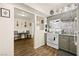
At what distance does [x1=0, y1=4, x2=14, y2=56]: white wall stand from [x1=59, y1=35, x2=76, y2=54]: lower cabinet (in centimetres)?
104

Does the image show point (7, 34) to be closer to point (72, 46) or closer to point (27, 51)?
point (27, 51)

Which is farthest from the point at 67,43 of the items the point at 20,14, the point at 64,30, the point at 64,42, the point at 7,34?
the point at 7,34

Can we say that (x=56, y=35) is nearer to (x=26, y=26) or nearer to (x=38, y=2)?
(x=26, y=26)

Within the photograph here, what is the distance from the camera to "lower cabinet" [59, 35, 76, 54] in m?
1.83

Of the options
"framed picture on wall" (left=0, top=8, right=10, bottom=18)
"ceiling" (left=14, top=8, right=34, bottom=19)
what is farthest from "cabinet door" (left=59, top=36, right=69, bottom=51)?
"framed picture on wall" (left=0, top=8, right=10, bottom=18)

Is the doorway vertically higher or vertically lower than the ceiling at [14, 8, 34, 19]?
lower

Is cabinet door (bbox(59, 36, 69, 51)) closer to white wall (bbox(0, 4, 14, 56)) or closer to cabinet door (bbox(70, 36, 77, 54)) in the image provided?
cabinet door (bbox(70, 36, 77, 54))

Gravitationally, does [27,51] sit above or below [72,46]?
below

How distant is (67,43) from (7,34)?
1.26 meters

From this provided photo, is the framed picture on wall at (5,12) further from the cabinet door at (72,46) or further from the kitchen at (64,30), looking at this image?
the cabinet door at (72,46)

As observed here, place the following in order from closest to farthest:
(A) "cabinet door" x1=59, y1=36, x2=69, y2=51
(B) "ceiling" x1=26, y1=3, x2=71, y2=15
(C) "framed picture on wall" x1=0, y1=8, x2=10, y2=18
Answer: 1. (B) "ceiling" x1=26, y1=3, x2=71, y2=15
2. (C) "framed picture on wall" x1=0, y1=8, x2=10, y2=18
3. (A) "cabinet door" x1=59, y1=36, x2=69, y2=51

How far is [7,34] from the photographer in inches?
72.5

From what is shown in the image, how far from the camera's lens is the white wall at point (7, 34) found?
1751 millimetres

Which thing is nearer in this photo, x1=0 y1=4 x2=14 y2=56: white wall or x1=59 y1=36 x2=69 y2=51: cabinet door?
x1=0 y1=4 x2=14 y2=56: white wall
